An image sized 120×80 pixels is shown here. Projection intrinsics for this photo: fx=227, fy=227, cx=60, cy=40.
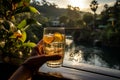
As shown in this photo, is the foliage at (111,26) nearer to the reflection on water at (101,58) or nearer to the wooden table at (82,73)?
the reflection on water at (101,58)

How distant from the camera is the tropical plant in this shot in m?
2.40

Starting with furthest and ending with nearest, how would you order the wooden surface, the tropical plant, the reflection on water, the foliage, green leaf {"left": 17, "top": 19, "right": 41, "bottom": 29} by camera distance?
the foliage < the reflection on water < green leaf {"left": 17, "top": 19, "right": 41, "bottom": 29} < the tropical plant < the wooden surface

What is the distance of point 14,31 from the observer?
Result: 2457 millimetres

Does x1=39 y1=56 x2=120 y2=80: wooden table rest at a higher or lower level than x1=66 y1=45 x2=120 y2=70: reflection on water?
higher

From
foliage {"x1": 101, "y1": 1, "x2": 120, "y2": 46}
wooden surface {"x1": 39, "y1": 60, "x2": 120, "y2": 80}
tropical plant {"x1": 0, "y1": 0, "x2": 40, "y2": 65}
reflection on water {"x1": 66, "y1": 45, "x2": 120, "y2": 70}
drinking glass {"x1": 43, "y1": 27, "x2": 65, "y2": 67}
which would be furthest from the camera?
foliage {"x1": 101, "y1": 1, "x2": 120, "y2": 46}

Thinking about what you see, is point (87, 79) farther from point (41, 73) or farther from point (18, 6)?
point (18, 6)

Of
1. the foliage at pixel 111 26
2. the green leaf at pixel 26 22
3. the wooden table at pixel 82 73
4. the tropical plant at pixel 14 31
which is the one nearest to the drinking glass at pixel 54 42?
the wooden table at pixel 82 73

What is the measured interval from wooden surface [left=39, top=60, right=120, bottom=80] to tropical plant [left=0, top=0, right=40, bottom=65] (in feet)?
3.75

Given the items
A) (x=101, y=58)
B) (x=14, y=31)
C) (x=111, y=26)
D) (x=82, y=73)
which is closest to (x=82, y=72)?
(x=82, y=73)

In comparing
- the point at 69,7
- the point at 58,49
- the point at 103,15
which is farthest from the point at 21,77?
the point at 69,7

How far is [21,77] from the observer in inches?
33.1

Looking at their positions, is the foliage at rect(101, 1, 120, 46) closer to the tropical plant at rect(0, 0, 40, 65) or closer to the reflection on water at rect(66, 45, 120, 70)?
the reflection on water at rect(66, 45, 120, 70)

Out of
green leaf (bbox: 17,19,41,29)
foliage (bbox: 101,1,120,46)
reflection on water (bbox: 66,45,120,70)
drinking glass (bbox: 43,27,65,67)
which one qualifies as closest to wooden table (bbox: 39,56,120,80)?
drinking glass (bbox: 43,27,65,67)

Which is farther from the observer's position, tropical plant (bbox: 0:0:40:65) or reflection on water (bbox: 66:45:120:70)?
reflection on water (bbox: 66:45:120:70)
